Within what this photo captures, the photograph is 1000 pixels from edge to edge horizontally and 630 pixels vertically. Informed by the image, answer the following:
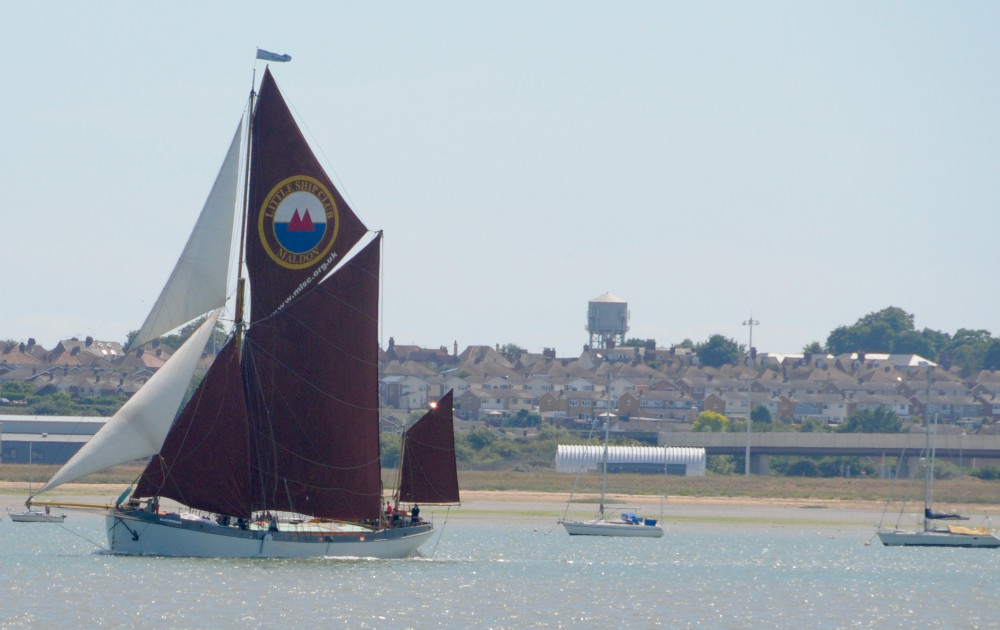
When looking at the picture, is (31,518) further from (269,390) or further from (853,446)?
(853,446)

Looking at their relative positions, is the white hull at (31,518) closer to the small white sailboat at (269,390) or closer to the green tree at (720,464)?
the small white sailboat at (269,390)

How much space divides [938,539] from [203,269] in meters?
40.1

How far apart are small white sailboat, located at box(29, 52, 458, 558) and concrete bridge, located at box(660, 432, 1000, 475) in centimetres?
8149

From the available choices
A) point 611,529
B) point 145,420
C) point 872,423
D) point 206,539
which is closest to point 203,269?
point 145,420

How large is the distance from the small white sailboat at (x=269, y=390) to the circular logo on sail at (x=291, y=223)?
0.14 ft

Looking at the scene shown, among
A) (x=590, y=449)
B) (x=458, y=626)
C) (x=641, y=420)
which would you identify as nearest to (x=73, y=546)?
(x=458, y=626)

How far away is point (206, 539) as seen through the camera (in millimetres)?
49062

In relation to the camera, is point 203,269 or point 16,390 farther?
point 16,390

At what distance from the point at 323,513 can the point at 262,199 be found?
10044 millimetres

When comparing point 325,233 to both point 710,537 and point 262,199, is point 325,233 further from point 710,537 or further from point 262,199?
point 710,537

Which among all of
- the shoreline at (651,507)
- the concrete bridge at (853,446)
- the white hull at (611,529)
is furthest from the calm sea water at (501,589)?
the concrete bridge at (853,446)

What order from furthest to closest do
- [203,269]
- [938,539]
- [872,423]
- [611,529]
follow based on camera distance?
1. [872,423]
2. [611,529]
3. [938,539]
4. [203,269]

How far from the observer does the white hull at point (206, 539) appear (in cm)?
4897

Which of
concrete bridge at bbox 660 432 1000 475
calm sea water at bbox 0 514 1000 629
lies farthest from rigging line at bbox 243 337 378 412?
concrete bridge at bbox 660 432 1000 475
